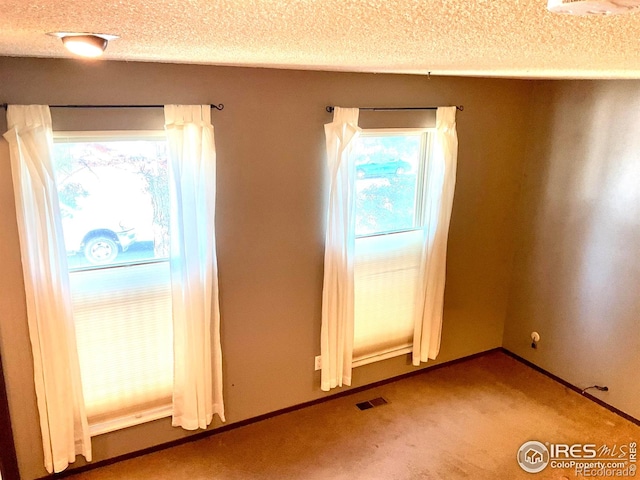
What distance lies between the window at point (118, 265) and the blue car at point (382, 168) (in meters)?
1.26

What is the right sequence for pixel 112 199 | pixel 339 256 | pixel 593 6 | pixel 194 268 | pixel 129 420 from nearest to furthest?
pixel 593 6 < pixel 112 199 < pixel 194 268 < pixel 129 420 < pixel 339 256

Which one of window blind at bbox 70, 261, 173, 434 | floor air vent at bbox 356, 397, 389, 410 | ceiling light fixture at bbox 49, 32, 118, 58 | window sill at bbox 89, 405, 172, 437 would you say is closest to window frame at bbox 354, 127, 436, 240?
floor air vent at bbox 356, 397, 389, 410

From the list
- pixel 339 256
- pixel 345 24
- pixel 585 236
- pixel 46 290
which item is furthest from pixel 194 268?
pixel 585 236

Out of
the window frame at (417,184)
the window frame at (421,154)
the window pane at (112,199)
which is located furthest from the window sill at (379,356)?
the window pane at (112,199)

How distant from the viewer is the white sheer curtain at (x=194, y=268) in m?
2.69

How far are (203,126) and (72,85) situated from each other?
2.08ft

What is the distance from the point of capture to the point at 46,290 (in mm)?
2547

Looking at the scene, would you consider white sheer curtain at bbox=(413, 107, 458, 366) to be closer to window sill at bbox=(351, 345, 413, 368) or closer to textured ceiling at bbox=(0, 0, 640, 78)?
window sill at bbox=(351, 345, 413, 368)

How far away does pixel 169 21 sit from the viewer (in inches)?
35.6

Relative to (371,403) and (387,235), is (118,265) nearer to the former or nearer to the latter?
(387,235)

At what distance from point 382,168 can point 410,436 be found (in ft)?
5.79

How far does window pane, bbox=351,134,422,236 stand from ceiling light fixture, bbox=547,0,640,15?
2.69 m

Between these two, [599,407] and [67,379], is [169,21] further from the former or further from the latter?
[599,407]

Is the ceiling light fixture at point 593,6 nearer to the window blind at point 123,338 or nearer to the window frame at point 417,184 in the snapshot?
the window blind at point 123,338
